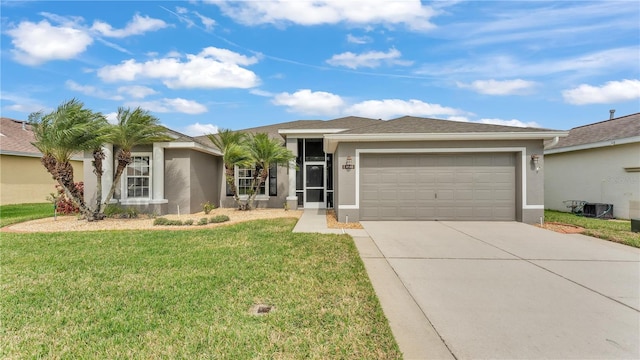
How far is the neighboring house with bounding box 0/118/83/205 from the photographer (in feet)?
48.2

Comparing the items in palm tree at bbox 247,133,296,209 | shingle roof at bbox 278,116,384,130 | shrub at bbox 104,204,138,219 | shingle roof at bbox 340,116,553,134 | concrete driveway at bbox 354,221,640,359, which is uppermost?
shingle roof at bbox 278,116,384,130

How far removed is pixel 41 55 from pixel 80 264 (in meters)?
10.3

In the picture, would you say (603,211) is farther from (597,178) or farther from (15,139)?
(15,139)

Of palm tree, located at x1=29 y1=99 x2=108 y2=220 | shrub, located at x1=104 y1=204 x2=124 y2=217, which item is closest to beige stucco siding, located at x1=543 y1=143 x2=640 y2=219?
palm tree, located at x1=29 y1=99 x2=108 y2=220

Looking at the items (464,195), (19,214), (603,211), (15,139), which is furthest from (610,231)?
(15,139)

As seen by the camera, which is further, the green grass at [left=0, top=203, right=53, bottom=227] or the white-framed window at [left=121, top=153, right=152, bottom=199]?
the white-framed window at [left=121, top=153, right=152, bottom=199]

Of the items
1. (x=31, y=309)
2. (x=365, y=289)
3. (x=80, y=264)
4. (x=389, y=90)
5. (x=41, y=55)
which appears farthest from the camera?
(x=389, y=90)

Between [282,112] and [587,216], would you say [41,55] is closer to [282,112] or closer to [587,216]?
[282,112]

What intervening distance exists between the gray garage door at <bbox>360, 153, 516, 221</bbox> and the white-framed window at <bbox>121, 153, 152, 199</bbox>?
335 inches

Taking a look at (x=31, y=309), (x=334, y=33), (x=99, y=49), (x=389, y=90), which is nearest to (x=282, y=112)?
(x=389, y=90)

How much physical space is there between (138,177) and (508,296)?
12711mm

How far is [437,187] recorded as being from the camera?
10320mm

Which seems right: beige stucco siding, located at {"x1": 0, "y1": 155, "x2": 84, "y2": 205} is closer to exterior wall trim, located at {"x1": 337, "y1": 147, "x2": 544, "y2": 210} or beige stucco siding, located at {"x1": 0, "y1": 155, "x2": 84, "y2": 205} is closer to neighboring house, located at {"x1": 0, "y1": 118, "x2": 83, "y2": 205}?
neighboring house, located at {"x1": 0, "y1": 118, "x2": 83, "y2": 205}

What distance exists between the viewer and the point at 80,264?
5.23 metres
